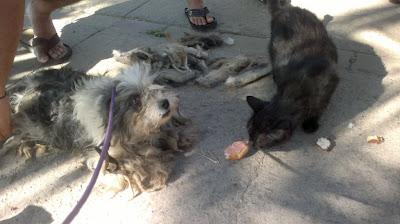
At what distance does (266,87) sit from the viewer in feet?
12.6

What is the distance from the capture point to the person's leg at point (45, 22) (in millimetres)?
4610

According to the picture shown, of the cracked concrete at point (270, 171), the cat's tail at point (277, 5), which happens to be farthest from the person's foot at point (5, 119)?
the cat's tail at point (277, 5)

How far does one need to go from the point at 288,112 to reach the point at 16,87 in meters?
2.16

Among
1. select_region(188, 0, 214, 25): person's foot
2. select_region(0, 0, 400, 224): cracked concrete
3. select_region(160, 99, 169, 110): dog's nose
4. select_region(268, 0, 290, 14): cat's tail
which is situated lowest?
select_region(0, 0, 400, 224): cracked concrete

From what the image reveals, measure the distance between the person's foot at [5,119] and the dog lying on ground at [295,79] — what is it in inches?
69.9

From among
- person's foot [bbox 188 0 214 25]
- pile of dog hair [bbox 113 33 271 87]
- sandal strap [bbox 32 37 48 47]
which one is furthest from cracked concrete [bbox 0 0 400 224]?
sandal strap [bbox 32 37 48 47]

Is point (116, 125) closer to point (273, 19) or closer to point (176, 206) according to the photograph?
point (176, 206)

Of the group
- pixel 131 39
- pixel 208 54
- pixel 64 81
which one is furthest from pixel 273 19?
pixel 64 81

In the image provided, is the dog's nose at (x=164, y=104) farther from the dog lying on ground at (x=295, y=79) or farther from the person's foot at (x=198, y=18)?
the person's foot at (x=198, y=18)

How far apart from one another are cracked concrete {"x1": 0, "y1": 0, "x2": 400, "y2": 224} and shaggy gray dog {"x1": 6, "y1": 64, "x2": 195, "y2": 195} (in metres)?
0.13

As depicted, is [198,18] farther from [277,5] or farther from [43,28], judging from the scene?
[43,28]

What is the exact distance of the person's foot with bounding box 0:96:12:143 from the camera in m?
3.30

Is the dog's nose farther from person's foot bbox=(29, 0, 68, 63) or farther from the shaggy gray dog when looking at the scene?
person's foot bbox=(29, 0, 68, 63)

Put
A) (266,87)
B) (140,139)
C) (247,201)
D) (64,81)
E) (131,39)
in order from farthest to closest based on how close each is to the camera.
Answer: (131,39) < (266,87) < (64,81) < (140,139) < (247,201)
